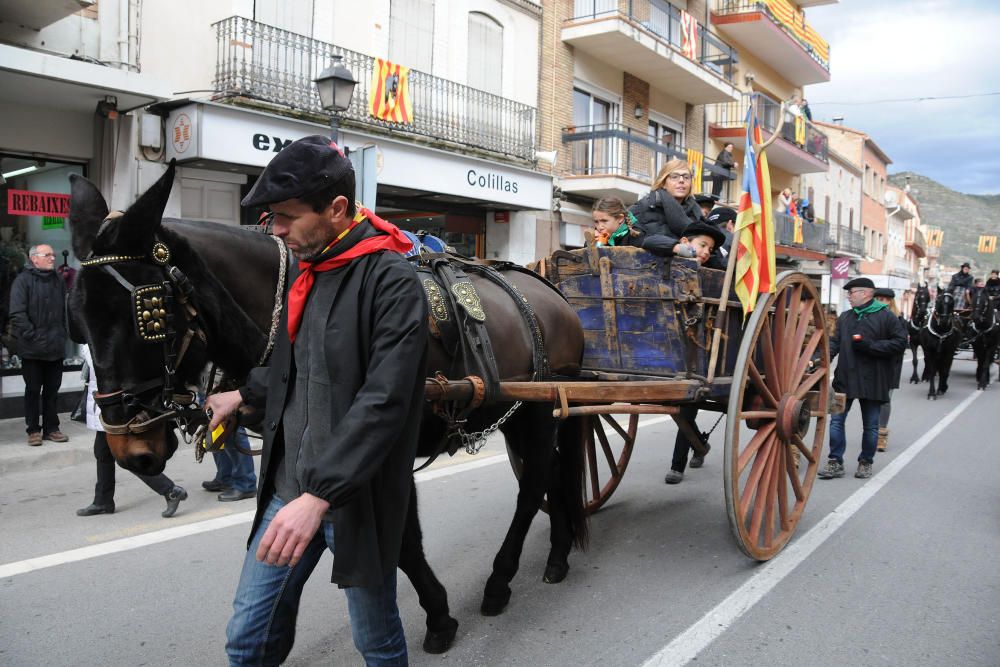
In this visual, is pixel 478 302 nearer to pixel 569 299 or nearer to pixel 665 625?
pixel 569 299

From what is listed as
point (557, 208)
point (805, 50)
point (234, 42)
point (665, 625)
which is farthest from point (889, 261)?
point (665, 625)

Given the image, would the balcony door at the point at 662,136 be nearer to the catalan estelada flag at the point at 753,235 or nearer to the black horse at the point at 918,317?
the black horse at the point at 918,317

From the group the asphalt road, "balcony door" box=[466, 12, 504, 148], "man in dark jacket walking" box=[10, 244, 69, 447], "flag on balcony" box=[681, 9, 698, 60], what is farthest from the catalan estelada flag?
"flag on balcony" box=[681, 9, 698, 60]

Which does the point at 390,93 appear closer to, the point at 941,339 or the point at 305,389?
the point at 941,339

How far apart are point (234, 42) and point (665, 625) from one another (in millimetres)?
9224

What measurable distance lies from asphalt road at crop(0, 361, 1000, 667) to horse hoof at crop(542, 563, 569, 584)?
5cm

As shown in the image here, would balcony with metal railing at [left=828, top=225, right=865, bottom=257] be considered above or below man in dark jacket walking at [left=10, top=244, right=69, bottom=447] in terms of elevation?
above

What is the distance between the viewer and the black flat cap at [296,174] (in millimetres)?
1966

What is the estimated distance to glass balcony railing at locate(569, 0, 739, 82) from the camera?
1659 cm

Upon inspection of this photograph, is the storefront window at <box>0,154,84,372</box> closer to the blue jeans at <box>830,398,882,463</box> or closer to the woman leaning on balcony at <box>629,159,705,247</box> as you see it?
the woman leaning on balcony at <box>629,159,705,247</box>

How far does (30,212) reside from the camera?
9086 mm

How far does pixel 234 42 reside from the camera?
1000 centimetres

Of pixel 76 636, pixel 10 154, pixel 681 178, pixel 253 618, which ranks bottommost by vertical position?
pixel 76 636

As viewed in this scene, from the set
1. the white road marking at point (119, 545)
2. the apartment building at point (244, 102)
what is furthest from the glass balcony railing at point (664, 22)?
the white road marking at point (119, 545)
